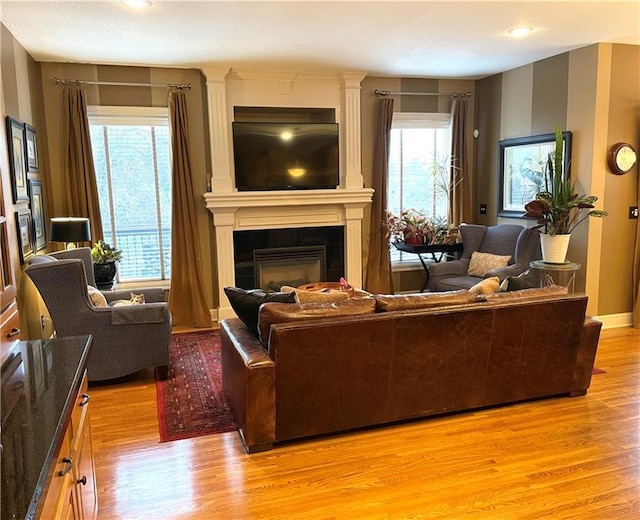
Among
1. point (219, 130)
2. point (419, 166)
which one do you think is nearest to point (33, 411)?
point (219, 130)

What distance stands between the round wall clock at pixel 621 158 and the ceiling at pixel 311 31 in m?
0.96

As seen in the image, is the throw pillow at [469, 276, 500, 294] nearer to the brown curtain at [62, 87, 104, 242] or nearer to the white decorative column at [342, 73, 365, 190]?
the white decorative column at [342, 73, 365, 190]

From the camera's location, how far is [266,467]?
2.79 metres

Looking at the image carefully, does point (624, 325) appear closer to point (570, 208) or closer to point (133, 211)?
point (570, 208)

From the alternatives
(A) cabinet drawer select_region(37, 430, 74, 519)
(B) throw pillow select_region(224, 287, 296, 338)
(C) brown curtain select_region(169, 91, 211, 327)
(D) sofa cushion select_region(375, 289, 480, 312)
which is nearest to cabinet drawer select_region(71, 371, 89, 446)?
(A) cabinet drawer select_region(37, 430, 74, 519)

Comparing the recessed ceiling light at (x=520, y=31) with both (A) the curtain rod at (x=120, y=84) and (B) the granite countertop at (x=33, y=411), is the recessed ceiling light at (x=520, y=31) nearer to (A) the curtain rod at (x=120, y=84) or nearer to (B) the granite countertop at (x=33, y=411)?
(A) the curtain rod at (x=120, y=84)

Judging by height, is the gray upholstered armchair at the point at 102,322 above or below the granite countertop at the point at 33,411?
below

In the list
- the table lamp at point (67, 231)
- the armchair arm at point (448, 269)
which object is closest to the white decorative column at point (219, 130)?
the table lamp at point (67, 231)

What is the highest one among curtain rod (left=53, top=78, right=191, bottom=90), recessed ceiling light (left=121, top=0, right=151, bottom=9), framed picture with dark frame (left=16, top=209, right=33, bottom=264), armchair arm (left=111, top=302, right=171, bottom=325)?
recessed ceiling light (left=121, top=0, right=151, bottom=9)

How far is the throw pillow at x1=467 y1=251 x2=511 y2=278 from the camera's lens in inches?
215

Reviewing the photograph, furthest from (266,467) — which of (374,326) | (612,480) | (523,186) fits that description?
(523,186)

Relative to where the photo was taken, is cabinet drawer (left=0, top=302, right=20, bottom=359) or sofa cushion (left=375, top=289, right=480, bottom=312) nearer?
cabinet drawer (left=0, top=302, right=20, bottom=359)

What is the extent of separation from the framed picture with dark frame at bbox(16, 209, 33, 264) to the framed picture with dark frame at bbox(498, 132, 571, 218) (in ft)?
15.8

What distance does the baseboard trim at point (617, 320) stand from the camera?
525 centimetres
